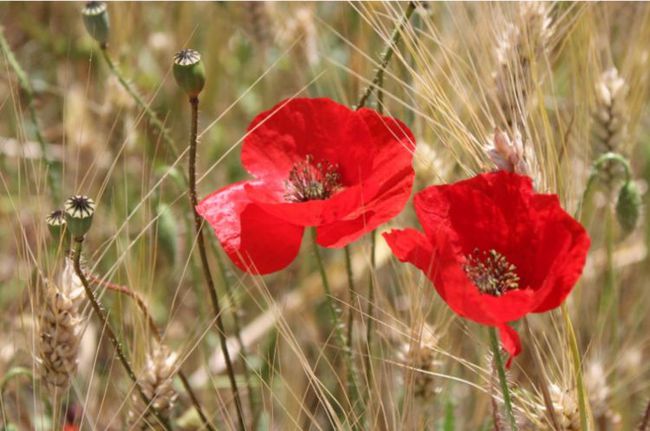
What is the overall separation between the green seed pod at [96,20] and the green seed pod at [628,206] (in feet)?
1.97

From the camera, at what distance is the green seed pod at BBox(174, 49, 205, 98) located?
3.21 ft

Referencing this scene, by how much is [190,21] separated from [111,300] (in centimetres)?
61

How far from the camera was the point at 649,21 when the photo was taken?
144 cm

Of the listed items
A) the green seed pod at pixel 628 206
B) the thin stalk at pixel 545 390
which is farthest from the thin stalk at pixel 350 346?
the green seed pod at pixel 628 206

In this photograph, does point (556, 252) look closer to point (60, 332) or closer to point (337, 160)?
point (337, 160)

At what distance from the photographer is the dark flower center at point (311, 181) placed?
3.53ft

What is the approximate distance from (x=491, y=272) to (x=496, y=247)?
23 millimetres

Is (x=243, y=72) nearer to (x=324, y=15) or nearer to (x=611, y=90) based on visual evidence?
(x=324, y=15)

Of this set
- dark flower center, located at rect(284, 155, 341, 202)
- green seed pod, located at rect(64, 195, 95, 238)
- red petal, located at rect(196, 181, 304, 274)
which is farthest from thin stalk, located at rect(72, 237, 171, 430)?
dark flower center, located at rect(284, 155, 341, 202)

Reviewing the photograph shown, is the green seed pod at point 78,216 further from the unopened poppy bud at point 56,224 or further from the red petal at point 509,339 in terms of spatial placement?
the red petal at point 509,339

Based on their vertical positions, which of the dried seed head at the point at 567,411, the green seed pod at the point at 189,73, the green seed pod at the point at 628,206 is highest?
the green seed pod at the point at 189,73

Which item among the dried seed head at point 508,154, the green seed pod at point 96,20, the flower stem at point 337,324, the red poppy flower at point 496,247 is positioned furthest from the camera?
the green seed pod at point 96,20

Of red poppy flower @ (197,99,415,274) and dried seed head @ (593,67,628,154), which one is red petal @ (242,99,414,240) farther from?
dried seed head @ (593,67,628,154)

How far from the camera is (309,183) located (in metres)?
1.09
